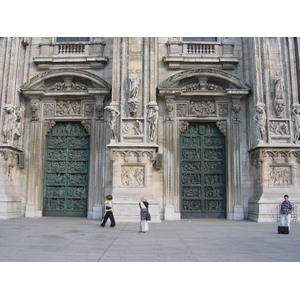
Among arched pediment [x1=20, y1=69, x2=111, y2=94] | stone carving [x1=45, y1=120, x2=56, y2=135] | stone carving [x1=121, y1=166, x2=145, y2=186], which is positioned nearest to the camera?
stone carving [x1=121, y1=166, x2=145, y2=186]

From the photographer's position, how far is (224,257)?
22.8ft

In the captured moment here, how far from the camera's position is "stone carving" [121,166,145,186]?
579 inches

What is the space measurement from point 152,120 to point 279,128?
5871mm

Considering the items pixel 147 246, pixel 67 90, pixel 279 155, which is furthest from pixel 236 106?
pixel 147 246

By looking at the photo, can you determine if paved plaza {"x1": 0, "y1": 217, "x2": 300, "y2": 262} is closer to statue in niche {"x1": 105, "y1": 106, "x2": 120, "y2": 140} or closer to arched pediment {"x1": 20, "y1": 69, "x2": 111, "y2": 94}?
statue in niche {"x1": 105, "y1": 106, "x2": 120, "y2": 140}

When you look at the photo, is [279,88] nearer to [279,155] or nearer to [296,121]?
[296,121]

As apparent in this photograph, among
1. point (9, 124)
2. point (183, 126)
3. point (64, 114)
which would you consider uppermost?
point (64, 114)

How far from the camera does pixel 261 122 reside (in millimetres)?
15188

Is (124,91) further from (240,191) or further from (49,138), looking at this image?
(240,191)

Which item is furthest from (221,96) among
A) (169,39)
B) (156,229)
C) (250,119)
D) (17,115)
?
(17,115)

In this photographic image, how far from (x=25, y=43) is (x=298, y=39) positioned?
13.8m

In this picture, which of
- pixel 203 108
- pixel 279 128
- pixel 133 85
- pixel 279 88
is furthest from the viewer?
pixel 203 108

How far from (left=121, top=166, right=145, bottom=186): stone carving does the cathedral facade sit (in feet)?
0.15

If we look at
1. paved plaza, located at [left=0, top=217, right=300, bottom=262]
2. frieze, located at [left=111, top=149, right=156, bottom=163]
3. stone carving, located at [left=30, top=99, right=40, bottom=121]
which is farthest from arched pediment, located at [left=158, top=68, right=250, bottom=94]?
paved plaza, located at [left=0, top=217, right=300, bottom=262]
